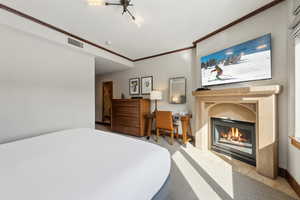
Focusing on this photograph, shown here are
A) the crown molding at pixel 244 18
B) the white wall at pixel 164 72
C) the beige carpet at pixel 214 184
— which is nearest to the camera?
the beige carpet at pixel 214 184

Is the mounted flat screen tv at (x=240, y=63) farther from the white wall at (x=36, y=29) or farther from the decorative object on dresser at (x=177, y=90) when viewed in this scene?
the white wall at (x=36, y=29)

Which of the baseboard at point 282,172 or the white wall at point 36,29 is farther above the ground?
the white wall at point 36,29

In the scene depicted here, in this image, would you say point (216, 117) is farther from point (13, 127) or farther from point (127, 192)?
point (13, 127)

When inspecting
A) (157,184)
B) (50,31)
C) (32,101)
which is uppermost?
(50,31)

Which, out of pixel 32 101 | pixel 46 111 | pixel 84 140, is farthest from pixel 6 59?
pixel 84 140

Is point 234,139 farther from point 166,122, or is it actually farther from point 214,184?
point 166,122

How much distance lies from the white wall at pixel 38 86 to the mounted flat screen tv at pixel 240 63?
9.88ft

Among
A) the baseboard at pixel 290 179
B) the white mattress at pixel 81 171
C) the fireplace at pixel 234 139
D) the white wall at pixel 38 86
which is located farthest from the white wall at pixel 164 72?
the white mattress at pixel 81 171

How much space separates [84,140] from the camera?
1352 millimetres

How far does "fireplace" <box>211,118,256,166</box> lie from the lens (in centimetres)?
199

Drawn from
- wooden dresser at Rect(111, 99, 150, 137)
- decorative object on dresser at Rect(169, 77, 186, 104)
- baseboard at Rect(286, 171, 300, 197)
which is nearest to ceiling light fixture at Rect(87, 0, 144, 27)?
decorative object on dresser at Rect(169, 77, 186, 104)

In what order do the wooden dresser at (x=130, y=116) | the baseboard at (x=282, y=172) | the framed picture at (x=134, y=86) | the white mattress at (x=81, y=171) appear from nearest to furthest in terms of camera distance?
the white mattress at (x=81, y=171)
the baseboard at (x=282, y=172)
the wooden dresser at (x=130, y=116)
the framed picture at (x=134, y=86)

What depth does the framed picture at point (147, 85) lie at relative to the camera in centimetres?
379

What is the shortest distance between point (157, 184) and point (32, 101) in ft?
8.67
